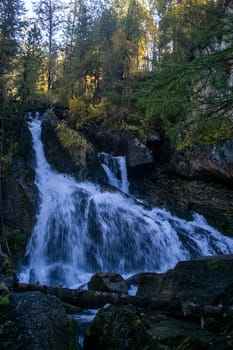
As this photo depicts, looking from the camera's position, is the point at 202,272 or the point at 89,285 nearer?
the point at 202,272

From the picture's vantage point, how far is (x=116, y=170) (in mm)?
19562

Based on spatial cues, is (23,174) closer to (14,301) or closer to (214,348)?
(14,301)

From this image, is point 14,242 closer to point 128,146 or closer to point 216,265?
point 216,265

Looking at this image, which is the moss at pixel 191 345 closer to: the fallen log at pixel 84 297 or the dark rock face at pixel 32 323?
the dark rock face at pixel 32 323

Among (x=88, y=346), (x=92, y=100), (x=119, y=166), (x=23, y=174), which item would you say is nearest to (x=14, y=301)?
A: (x=88, y=346)

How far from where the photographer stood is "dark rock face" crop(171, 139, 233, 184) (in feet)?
55.4

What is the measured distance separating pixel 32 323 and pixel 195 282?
4.12m

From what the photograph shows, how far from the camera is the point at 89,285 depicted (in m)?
10.0

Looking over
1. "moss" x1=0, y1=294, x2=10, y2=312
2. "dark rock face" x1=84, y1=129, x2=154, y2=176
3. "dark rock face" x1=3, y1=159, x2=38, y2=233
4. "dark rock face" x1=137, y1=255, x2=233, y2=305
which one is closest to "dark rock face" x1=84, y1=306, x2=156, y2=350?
"moss" x1=0, y1=294, x2=10, y2=312

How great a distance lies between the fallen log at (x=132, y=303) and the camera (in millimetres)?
6713

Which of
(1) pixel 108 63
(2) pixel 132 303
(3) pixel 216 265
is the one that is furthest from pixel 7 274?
(1) pixel 108 63

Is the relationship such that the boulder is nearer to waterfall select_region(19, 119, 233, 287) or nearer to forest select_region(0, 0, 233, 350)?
forest select_region(0, 0, 233, 350)

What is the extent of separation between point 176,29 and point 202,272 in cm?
1893

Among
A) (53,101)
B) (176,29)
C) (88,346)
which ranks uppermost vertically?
(176,29)
